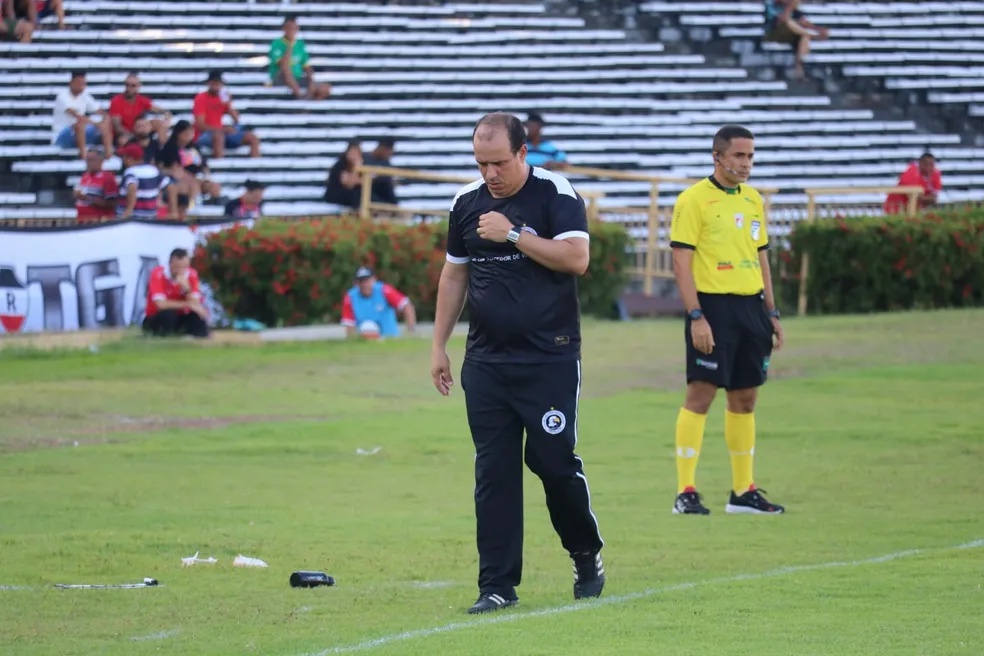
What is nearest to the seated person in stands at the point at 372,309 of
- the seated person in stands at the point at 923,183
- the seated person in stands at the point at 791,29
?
the seated person in stands at the point at 923,183

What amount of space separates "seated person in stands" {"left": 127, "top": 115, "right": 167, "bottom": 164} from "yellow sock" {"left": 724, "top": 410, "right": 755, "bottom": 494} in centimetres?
1549

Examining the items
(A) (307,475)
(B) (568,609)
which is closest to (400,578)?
(B) (568,609)

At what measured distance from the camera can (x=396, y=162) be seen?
29.7 meters

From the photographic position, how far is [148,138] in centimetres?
2522

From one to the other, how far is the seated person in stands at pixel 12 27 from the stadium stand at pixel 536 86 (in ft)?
0.81

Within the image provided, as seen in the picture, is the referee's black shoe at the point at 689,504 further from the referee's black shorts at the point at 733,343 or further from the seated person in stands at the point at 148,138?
the seated person in stands at the point at 148,138

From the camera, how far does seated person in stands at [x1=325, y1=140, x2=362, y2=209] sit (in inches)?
977

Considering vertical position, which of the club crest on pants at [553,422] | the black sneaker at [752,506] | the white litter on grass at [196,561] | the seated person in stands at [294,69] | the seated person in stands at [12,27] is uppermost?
the seated person in stands at [12,27]

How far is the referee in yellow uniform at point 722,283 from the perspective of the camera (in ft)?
32.3

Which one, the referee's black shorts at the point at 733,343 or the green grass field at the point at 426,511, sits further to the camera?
the referee's black shorts at the point at 733,343

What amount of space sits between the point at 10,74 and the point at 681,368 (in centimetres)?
1579

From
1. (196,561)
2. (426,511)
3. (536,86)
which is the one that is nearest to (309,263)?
(426,511)

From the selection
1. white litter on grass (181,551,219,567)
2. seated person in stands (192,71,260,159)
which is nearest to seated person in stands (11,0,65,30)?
seated person in stands (192,71,260,159)

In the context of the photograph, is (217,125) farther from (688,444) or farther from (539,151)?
(688,444)
